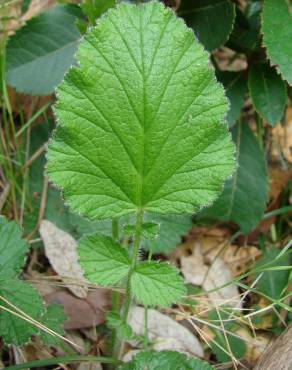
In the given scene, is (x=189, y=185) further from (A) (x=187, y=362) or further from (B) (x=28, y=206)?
(B) (x=28, y=206)

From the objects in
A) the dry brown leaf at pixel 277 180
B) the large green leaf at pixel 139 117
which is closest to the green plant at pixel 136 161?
the large green leaf at pixel 139 117

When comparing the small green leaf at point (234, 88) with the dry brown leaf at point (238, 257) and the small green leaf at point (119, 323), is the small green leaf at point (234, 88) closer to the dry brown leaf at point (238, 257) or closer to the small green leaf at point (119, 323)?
the dry brown leaf at point (238, 257)

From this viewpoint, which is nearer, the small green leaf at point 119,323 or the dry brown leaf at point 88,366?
the small green leaf at point 119,323

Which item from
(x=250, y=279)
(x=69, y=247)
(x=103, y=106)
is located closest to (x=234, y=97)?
(x=250, y=279)

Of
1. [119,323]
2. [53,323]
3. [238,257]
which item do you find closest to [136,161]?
[119,323]

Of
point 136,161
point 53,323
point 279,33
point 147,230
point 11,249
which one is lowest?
point 53,323

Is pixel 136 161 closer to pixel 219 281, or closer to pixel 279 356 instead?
pixel 279 356

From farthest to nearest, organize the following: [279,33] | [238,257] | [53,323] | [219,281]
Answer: [238,257]
[219,281]
[279,33]
[53,323]
